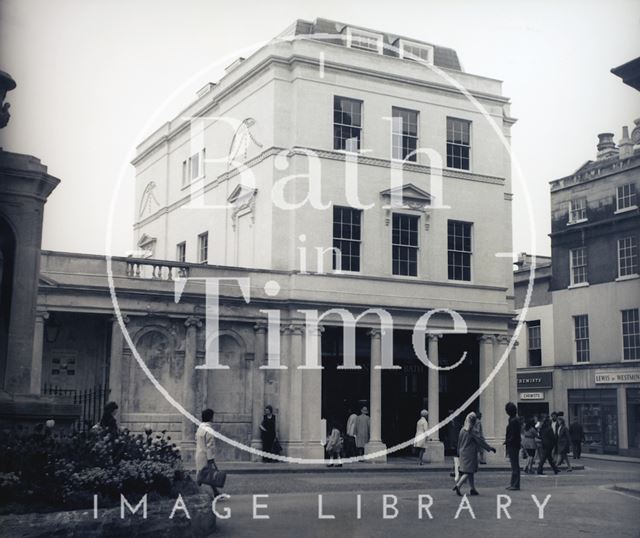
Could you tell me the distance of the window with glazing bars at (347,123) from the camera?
31859mm

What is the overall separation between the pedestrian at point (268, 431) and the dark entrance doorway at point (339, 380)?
10.7 feet

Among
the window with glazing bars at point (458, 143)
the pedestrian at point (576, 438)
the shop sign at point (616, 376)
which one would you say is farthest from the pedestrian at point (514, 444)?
the shop sign at point (616, 376)

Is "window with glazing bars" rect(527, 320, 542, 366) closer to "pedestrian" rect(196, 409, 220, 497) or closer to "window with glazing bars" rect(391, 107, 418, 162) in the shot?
"window with glazing bars" rect(391, 107, 418, 162)

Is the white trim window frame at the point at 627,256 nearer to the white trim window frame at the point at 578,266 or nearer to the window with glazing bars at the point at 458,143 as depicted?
the white trim window frame at the point at 578,266

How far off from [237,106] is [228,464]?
43.0ft

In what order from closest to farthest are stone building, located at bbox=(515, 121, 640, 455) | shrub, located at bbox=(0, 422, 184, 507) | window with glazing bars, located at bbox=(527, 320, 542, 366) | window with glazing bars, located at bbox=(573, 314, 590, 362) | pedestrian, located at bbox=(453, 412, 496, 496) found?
shrub, located at bbox=(0, 422, 184, 507), pedestrian, located at bbox=(453, 412, 496, 496), stone building, located at bbox=(515, 121, 640, 455), window with glazing bars, located at bbox=(573, 314, 590, 362), window with glazing bars, located at bbox=(527, 320, 542, 366)

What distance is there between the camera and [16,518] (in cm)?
1030

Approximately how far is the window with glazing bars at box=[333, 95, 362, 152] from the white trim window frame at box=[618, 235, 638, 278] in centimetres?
1556

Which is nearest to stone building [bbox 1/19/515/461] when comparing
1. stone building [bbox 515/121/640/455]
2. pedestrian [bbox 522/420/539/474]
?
pedestrian [bbox 522/420/539/474]

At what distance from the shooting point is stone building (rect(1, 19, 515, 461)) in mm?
27969

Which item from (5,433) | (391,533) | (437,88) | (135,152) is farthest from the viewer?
(135,152)

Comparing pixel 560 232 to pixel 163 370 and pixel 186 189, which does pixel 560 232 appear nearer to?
pixel 186 189

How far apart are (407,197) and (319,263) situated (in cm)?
427

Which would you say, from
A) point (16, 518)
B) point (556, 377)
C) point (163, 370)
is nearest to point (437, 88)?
point (163, 370)
